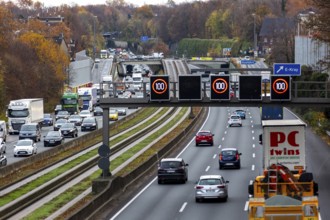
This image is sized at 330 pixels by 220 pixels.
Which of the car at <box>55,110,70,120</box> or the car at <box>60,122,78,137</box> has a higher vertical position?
the car at <box>55,110,70,120</box>

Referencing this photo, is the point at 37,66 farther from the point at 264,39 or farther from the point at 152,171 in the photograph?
the point at 264,39

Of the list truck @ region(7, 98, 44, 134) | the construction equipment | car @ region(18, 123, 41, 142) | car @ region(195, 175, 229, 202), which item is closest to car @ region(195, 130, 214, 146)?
car @ region(18, 123, 41, 142)

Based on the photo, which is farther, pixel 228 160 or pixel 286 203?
pixel 228 160

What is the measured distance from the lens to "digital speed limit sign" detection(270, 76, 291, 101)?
4144 cm

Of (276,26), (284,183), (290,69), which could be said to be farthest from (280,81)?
(276,26)

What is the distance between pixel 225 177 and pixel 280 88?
10219 millimetres

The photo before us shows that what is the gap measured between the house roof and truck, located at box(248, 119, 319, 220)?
4453 inches

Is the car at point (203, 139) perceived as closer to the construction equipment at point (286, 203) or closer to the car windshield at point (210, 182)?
the car windshield at point (210, 182)

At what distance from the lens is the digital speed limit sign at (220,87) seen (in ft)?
138

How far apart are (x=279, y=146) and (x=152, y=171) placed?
1650 cm

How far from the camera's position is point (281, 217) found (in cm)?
2453

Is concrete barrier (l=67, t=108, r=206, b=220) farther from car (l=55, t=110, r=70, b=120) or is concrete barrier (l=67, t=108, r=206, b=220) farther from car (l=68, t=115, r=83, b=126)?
car (l=55, t=110, r=70, b=120)

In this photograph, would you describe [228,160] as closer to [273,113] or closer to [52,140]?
[273,113]

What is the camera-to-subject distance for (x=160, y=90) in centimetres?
4238
